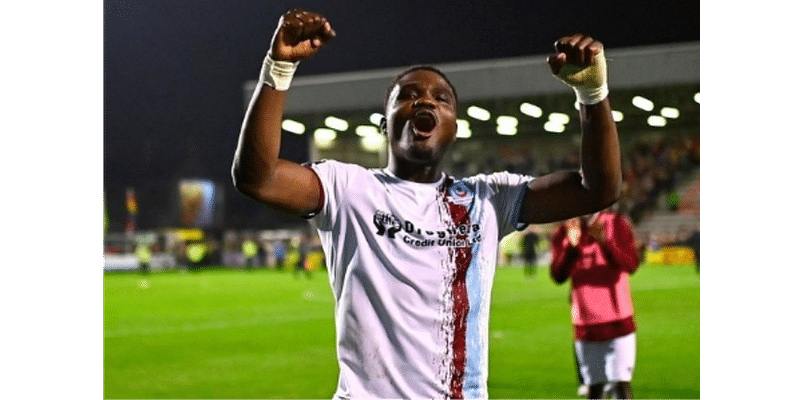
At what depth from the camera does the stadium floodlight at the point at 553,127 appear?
8.18 metres

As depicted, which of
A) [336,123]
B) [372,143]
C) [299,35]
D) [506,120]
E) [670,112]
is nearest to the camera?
[299,35]

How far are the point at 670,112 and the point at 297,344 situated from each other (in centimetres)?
408

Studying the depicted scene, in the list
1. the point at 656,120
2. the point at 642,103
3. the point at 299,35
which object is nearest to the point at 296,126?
the point at 656,120

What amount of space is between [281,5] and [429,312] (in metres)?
4.02

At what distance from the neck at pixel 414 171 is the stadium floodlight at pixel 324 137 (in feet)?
28.9

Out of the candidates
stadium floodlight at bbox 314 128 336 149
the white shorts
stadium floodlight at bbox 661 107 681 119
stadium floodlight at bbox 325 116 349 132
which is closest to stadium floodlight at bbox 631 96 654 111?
stadium floodlight at bbox 661 107 681 119

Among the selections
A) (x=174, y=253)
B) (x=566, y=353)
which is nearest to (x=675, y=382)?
(x=566, y=353)

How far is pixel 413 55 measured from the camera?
5684mm

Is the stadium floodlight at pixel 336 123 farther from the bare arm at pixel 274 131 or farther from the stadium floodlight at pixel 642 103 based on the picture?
the bare arm at pixel 274 131

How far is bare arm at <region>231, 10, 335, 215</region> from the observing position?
1.82 meters

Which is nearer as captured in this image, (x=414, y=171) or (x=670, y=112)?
(x=414, y=171)

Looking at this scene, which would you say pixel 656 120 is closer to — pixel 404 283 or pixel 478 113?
pixel 478 113

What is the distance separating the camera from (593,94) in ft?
6.65

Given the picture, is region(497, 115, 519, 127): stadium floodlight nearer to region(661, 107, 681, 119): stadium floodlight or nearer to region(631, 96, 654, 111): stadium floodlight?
region(661, 107, 681, 119): stadium floodlight
